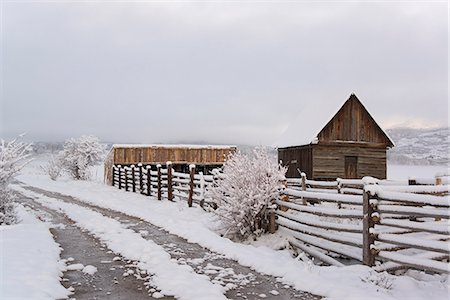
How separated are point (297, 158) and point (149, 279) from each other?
20407 millimetres

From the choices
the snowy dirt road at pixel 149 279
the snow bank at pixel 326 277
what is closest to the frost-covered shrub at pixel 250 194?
the snow bank at pixel 326 277

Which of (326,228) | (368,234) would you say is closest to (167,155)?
(326,228)

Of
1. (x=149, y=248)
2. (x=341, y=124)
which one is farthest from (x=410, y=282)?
(x=341, y=124)

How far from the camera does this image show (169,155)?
38.4m

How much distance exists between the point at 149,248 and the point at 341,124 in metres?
18.8

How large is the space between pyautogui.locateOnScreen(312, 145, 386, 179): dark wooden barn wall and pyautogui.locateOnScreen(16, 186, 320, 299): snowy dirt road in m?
15.6

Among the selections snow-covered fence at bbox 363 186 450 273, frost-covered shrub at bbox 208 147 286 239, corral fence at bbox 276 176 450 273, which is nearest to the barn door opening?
frost-covered shrub at bbox 208 147 286 239

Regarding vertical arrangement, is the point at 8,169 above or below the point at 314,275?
above

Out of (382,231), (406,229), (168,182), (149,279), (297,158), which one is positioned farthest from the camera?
(297,158)

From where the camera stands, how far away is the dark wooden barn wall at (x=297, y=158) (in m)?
24.4

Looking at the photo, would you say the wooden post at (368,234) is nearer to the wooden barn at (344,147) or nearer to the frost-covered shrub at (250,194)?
the frost-covered shrub at (250,194)

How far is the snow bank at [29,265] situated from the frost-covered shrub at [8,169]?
2142 millimetres

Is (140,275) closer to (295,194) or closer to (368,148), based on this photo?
(295,194)

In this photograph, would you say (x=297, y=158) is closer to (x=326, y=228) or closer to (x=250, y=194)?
(x=250, y=194)
